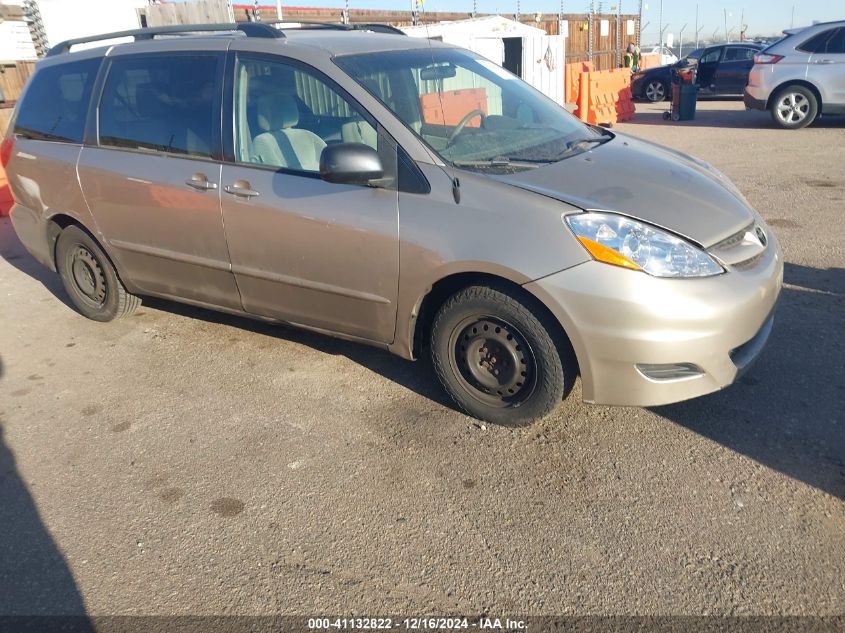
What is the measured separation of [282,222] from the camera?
12.2 feet

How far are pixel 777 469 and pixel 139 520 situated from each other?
273 centimetres

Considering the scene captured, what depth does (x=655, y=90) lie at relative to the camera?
20.1 m

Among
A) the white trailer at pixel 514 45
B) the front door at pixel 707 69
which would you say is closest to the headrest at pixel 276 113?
Answer: the white trailer at pixel 514 45

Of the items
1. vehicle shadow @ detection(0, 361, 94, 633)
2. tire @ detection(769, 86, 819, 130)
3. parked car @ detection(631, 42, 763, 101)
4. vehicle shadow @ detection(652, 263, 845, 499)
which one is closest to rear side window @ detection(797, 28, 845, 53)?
tire @ detection(769, 86, 819, 130)

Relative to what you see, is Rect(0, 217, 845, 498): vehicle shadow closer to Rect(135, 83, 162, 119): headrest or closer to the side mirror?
the side mirror

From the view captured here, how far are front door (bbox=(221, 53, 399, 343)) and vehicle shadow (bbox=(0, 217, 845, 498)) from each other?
58 cm

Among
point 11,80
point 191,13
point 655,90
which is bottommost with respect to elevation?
point 655,90

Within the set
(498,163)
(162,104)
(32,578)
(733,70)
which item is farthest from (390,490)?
(733,70)

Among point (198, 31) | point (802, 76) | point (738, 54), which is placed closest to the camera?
point (198, 31)

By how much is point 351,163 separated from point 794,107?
11.8 meters

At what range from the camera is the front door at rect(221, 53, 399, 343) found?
3.47 metres

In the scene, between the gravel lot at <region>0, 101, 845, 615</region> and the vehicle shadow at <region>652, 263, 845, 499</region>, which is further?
the vehicle shadow at <region>652, 263, 845, 499</region>

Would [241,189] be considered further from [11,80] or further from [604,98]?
[604,98]

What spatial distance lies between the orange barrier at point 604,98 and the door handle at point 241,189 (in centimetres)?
1102
